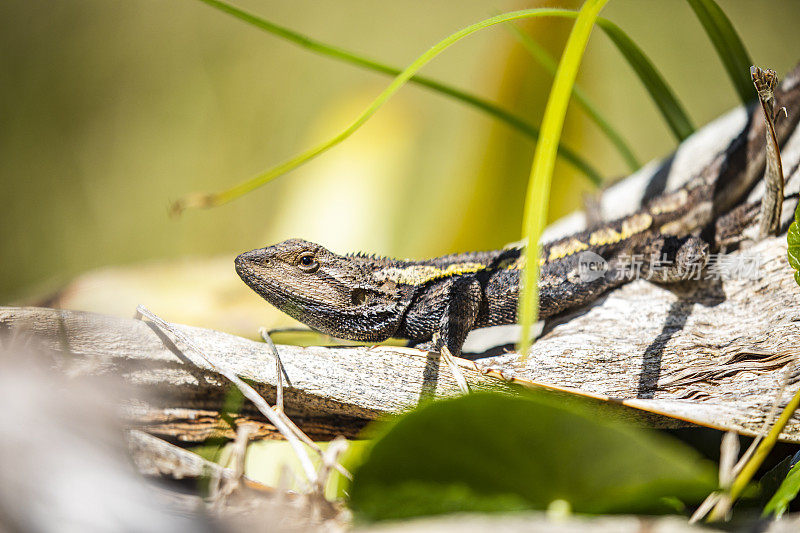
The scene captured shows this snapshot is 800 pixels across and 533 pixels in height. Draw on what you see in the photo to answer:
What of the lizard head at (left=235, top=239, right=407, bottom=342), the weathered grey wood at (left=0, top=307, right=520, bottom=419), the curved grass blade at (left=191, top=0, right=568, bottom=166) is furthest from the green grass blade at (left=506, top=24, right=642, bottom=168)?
the weathered grey wood at (left=0, top=307, right=520, bottom=419)

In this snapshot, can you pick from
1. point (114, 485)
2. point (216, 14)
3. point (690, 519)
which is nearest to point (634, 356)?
point (690, 519)

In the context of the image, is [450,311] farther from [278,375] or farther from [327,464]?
[327,464]

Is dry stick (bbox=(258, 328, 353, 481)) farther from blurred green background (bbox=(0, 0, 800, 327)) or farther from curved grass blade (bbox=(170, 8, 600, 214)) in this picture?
blurred green background (bbox=(0, 0, 800, 327))

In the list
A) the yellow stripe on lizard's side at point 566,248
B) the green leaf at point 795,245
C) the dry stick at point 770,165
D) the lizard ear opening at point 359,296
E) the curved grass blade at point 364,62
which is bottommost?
the lizard ear opening at point 359,296

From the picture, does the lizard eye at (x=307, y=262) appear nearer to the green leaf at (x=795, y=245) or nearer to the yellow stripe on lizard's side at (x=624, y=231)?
the yellow stripe on lizard's side at (x=624, y=231)

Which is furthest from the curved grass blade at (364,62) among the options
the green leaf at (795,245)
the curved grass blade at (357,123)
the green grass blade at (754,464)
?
the green grass blade at (754,464)

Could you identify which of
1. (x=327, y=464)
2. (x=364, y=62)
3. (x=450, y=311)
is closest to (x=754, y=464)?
(x=327, y=464)
